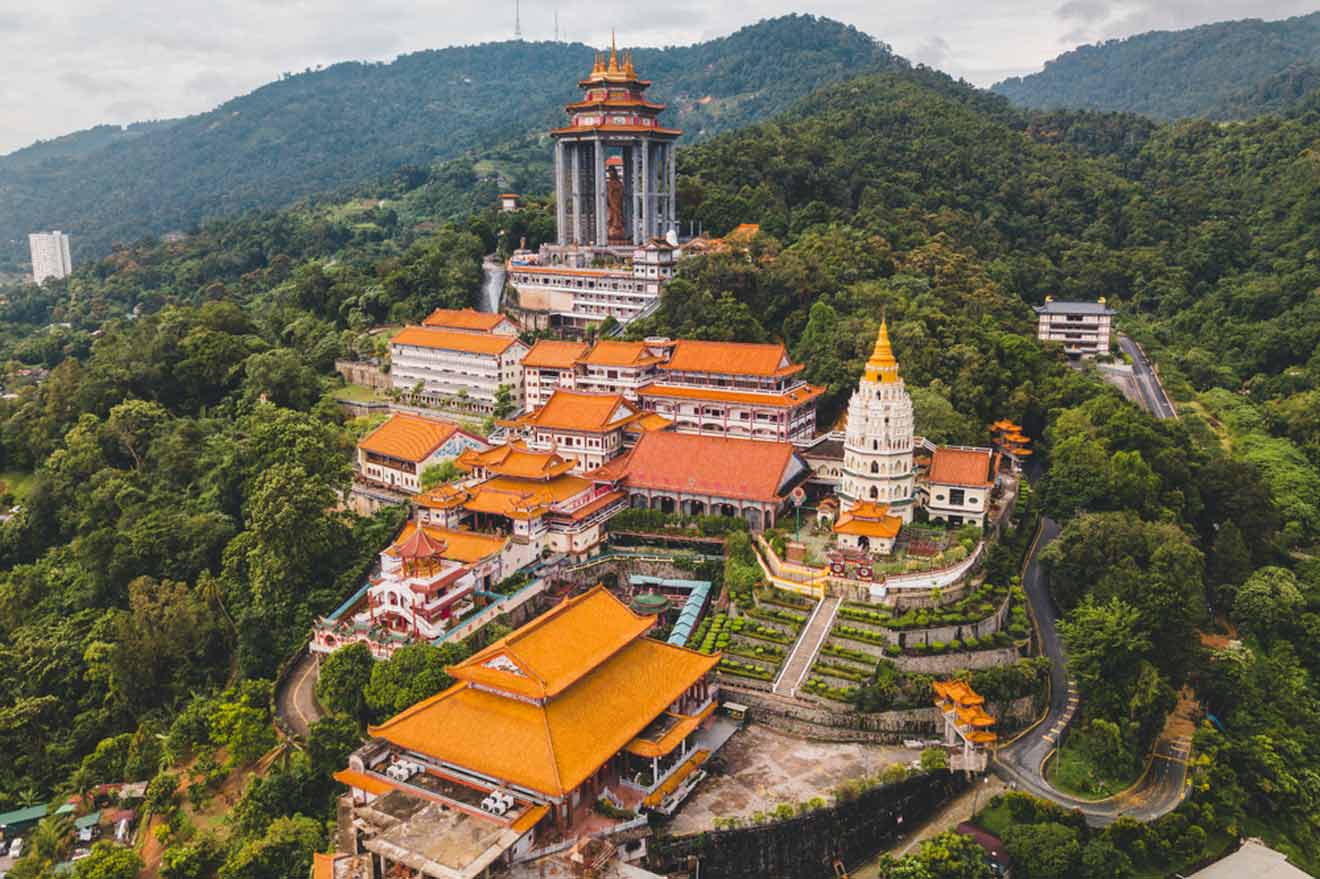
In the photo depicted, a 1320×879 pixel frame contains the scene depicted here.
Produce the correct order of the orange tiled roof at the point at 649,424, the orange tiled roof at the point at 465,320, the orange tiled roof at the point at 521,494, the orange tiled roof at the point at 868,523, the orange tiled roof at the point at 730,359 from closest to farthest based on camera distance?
the orange tiled roof at the point at 868,523, the orange tiled roof at the point at 521,494, the orange tiled roof at the point at 649,424, the orange tiled roof at the point at 730,359, the orange tiled roof at the point at 465,320

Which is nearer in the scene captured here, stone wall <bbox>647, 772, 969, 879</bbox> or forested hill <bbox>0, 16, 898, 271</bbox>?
stone wall <bbox>647, 772, 969, 879</bbox>

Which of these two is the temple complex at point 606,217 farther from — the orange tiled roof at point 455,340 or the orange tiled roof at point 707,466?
the orange tiled roof at point 707,466

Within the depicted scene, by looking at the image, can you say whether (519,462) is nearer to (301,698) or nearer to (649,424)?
(649,424)

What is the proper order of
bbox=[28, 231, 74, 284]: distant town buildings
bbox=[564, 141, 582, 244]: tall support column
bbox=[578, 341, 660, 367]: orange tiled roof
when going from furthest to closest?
1. bbox=[28, 231, 74, 284]: distant town buildings
2. bbox=[564, 141, 582, 244]: tall support column
3. bbox=[578, 341, 660, 367]: orange tiled roof

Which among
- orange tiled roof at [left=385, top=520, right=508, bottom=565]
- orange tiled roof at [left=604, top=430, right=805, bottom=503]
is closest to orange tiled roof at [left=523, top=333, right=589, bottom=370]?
orange tiled roof at [left=604, top=430, right=805, bottom=503]

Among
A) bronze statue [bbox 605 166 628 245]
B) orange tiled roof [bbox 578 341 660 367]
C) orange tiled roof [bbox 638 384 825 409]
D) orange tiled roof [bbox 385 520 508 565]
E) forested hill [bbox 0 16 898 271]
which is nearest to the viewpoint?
orange tiled roof [bbox 385 520 508 565]

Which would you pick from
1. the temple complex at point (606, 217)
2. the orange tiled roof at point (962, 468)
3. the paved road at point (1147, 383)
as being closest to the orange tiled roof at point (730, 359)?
the orange tiled roof at point (962, 468)

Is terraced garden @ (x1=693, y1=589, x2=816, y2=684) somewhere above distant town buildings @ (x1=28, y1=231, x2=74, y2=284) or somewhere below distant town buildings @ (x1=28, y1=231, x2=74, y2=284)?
below

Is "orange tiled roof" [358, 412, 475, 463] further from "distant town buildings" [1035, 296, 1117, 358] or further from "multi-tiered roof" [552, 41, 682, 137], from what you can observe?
"distant town buildings" [1035, 296, 1117, 358]
